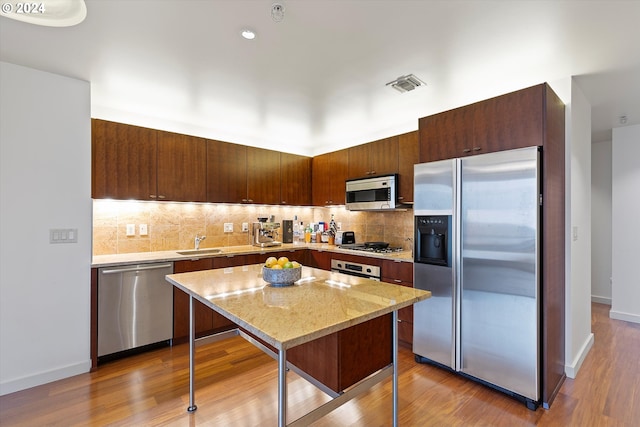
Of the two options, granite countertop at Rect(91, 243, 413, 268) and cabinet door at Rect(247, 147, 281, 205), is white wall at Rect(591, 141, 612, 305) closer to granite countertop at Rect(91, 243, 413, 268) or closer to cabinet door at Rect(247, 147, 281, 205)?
granite countertop at Rect(91, 243, 413, 268)

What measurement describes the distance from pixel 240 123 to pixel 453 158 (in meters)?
2.52

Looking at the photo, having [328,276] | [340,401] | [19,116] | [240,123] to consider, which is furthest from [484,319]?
[19,116]

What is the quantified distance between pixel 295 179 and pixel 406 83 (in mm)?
2272

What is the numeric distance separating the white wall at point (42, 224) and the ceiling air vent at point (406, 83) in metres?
2.64

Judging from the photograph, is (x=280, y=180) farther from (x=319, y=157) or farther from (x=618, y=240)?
(x=618, y=240)

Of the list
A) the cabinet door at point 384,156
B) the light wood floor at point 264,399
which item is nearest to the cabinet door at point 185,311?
the light wood floor at point 264,399

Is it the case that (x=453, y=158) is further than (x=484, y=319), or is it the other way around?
(x=453, y=158)

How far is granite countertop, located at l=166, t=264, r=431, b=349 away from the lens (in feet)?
3.62

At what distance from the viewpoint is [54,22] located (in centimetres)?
178

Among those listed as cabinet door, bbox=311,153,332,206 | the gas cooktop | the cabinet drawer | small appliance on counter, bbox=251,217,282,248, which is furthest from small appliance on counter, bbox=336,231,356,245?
the cabinet drawer

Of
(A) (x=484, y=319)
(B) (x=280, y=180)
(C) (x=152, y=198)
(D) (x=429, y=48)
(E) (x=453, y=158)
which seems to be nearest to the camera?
(D) (x=429, y=48)

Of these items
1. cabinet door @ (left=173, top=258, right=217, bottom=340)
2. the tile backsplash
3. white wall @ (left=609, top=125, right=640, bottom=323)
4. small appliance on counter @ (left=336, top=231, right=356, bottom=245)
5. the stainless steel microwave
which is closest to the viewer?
cabinet door @ (left=173, top=258, right=217, bottom=340)

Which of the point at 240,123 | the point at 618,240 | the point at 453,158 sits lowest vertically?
the point at 618,240

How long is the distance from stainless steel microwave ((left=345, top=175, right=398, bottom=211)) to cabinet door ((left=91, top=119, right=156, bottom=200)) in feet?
7.59
